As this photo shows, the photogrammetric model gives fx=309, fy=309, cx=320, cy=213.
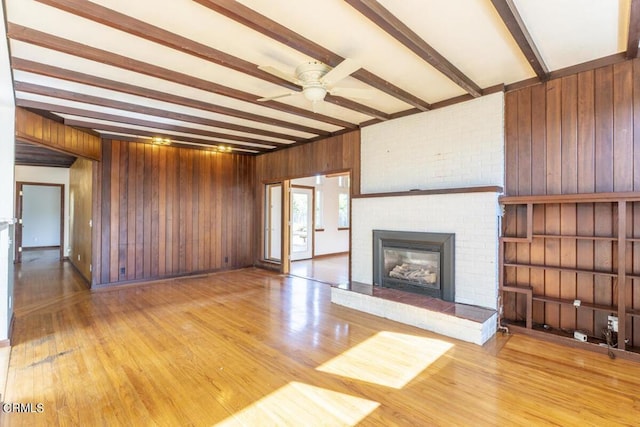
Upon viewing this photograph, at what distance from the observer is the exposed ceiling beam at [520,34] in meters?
2.09

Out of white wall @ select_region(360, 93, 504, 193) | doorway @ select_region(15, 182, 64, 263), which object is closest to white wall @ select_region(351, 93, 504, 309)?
white wall @ select_region(360, 93, 504, 193)

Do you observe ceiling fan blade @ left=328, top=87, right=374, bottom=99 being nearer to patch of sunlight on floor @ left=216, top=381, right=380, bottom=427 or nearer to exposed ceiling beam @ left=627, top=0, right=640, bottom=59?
exposed ceiling beam @ left=627, top=0, right=640, bottom=59

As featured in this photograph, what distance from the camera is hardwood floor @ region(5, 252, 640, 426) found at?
2.04 m

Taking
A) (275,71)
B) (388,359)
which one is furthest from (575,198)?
(275,71)

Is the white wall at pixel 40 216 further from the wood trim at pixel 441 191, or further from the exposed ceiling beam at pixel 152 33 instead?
the wood trim at pixel 441 191

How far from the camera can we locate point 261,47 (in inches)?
103

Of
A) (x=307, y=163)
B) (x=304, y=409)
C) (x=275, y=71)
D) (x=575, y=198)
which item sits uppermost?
(x=275, y=71)

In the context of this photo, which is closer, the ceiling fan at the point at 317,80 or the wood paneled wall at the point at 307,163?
the ceiling fan at the point at 317,80

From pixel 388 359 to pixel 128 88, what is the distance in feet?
12.5

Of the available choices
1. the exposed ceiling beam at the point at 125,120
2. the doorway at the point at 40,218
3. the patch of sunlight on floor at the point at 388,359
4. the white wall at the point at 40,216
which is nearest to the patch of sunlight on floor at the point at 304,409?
the patch of sunlight on floor at the point at 388,359

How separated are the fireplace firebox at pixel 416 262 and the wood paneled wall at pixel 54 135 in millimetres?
4646

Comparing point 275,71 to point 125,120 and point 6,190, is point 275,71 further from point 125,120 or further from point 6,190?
point 125,120

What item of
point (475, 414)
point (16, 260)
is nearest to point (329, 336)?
point (475, 414)

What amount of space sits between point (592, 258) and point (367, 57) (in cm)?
296
